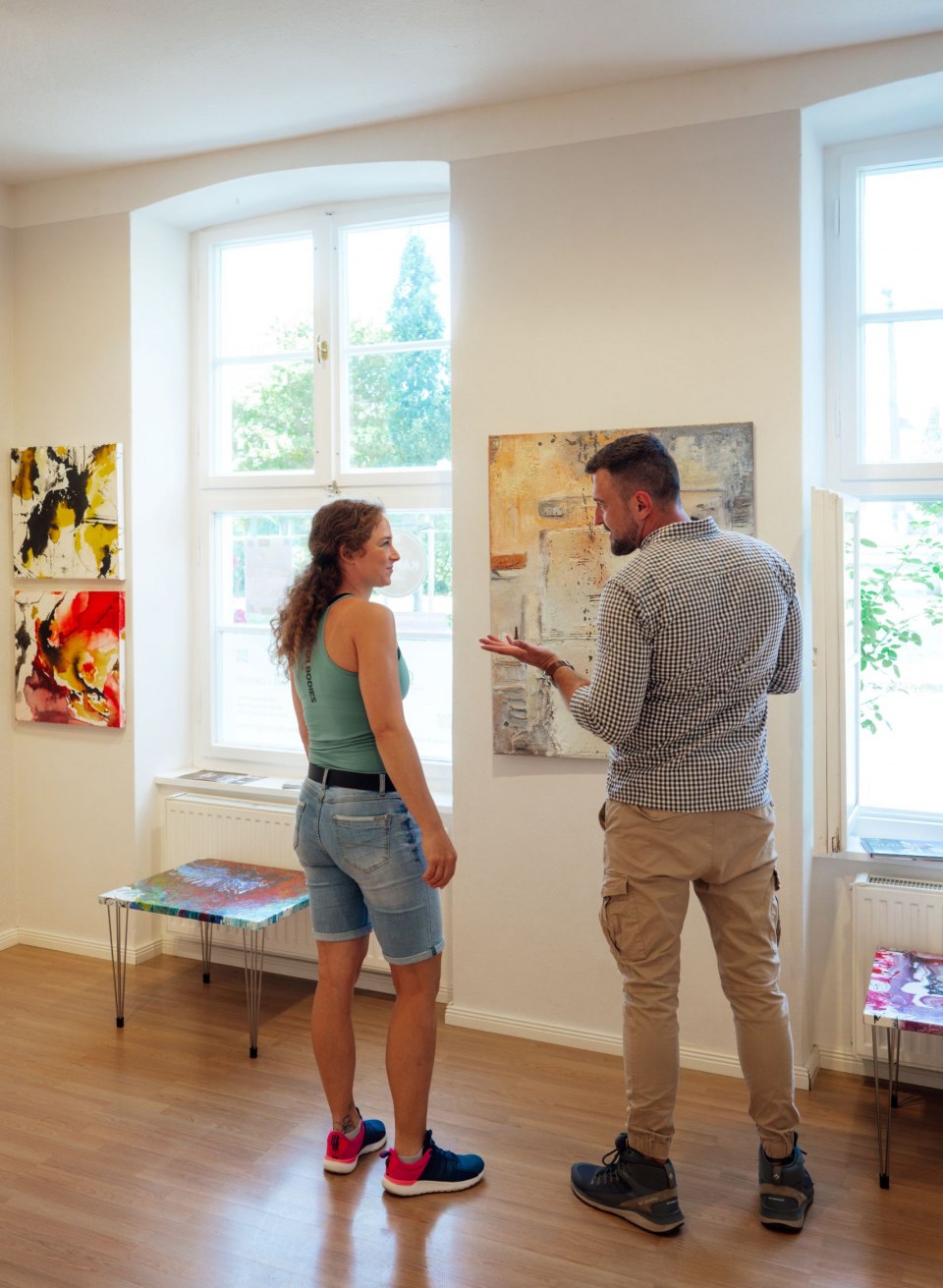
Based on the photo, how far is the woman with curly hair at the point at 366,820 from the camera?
2285 mm

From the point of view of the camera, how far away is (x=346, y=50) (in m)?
2.91

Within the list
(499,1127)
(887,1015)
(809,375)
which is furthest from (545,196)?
(499,1127)

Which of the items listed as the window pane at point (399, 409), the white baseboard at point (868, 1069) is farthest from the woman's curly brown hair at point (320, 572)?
the white baseboard at point (868, 1069)

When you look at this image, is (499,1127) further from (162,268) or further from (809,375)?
(162,268)

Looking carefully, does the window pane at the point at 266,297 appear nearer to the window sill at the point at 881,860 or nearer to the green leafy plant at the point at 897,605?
the green leafy plant at the point at 897,605

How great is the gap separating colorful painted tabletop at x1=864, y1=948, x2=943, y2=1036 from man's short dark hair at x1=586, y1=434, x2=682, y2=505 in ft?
4.26

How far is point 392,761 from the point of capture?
2.27 metres

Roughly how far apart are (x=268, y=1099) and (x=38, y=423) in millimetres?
2652

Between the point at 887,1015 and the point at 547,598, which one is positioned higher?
the point at 547,598

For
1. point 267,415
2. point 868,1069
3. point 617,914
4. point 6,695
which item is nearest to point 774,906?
point 617,914

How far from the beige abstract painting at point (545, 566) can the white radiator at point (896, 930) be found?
0.86m

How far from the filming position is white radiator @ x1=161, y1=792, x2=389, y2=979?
12.3 feet

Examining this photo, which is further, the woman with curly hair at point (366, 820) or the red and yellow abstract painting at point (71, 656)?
the red and yellow abstract painting at point (71, 656)

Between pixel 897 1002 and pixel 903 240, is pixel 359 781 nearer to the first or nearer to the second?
pixel 897 1002
